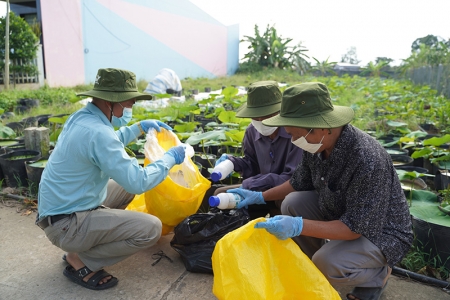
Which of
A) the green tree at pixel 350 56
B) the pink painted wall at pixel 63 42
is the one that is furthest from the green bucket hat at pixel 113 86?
the green tree at pixel 350 56

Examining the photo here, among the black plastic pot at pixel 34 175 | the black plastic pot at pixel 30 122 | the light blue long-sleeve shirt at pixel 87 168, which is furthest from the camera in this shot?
the black plastic pot at pixel 30 122

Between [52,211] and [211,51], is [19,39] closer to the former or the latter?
[52,211]

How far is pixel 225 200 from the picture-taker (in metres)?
2.15

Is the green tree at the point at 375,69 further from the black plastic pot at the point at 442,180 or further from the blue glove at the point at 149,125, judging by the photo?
the blue glove at the point at 149,125

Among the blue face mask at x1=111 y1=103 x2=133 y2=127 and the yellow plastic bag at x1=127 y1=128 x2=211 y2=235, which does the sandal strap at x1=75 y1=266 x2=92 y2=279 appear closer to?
the yellow plastic bag at x1=127 y1=128 x2=211 y2=235

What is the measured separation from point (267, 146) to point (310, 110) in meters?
0.86

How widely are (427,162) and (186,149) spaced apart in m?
2.72

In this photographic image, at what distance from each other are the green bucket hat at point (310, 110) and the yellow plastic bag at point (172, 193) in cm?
82

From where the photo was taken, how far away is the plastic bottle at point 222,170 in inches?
97.7

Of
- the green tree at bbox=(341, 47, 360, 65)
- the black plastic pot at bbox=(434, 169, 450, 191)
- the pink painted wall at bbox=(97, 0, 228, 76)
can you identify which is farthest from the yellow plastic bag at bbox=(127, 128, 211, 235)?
the green tree at bbox=(341, 47, 360, 65)

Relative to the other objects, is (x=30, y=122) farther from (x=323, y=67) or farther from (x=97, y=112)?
(x=323, y=67)

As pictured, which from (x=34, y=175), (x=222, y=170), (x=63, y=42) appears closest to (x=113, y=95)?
(x=222, y=170)

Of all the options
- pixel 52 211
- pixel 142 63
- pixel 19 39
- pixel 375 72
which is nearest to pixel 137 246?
pixel 52 211

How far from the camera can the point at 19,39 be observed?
955cm
